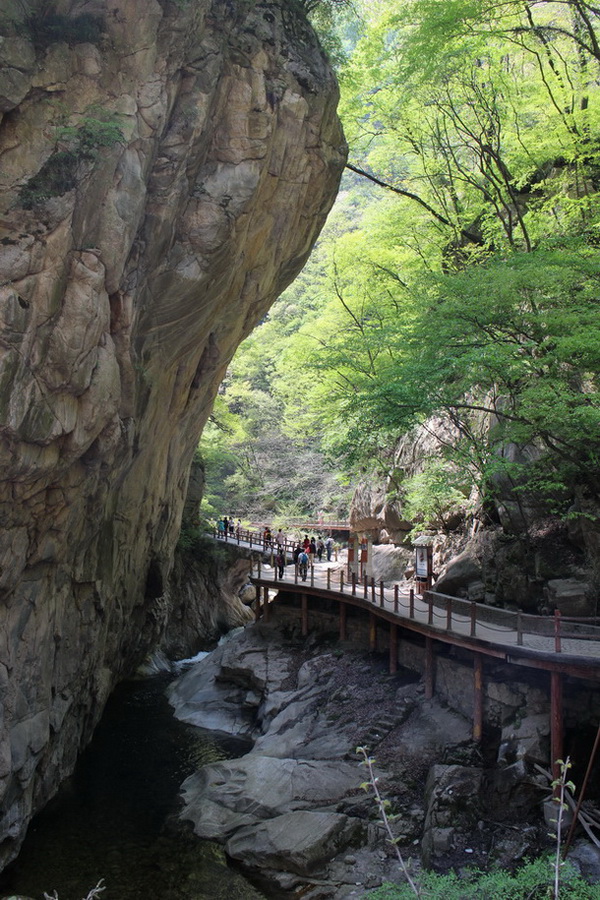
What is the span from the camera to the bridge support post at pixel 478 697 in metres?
13.6

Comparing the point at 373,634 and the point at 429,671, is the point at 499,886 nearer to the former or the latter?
the point at 429,671

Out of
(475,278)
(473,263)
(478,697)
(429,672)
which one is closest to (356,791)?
(478,697)

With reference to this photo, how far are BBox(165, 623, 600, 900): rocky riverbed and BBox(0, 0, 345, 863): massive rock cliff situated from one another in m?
4.31

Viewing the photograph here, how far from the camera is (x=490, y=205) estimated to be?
22.1m

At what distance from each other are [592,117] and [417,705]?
16.3m

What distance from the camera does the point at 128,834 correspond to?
13469 mm

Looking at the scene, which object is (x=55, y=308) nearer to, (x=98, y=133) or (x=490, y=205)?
(x=98, y=133)

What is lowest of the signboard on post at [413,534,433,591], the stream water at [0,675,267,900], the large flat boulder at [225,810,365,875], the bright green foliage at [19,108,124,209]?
the stream water at [0,675,267,900]

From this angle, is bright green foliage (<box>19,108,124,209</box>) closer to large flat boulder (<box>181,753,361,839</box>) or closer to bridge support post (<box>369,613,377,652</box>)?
large flat boulder (<box>181,753,361,839</box>)

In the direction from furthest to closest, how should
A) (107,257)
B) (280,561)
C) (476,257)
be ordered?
(280,561) → (476,257) → (107,257)

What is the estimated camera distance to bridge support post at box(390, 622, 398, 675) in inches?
712

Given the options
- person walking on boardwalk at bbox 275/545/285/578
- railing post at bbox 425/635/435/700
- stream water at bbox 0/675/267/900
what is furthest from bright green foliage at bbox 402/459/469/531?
stream water at bbox 0/675/267/900

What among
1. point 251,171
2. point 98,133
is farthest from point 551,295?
point 98,133

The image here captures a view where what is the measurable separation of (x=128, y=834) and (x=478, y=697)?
7660 millimetres
